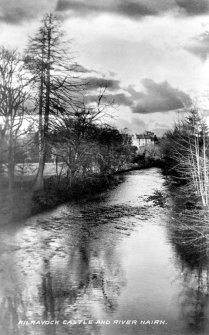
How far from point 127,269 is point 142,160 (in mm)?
59577

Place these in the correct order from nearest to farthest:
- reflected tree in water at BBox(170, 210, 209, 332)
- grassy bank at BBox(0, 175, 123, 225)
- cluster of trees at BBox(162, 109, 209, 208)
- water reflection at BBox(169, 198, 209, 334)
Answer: water reflection at BBox(169, 198, 209, 334) < reflected tree in water at BBox(170, 210, 209, 332) < cluster of trees at BBox(162, 109, 209, 208) < grassy bank at BBox(0, 175, 123, 225)

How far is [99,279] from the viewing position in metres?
11.7

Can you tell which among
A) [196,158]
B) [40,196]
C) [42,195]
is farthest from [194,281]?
[42,195]

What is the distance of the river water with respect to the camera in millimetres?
8820

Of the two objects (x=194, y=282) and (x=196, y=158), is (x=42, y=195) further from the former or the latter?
(x=194, y=282)

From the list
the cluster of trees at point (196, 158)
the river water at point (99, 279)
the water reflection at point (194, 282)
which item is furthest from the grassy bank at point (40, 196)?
the water reflection at point (194, 282)

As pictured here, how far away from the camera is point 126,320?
9.00 metres

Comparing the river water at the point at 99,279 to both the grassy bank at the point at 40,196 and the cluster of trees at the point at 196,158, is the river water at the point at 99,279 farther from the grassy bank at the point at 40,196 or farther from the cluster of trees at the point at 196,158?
the cluster of trees at the point at 196,158

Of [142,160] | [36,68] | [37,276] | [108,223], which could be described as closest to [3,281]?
[37,276]

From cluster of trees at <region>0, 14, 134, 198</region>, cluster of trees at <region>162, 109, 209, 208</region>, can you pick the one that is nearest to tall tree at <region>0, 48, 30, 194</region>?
cluster of trees at <region>0, 14, 134, 198</region>

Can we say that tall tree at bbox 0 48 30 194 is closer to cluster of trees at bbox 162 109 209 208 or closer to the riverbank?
the riverbank

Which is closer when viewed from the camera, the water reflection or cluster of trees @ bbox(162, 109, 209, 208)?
the water reflection

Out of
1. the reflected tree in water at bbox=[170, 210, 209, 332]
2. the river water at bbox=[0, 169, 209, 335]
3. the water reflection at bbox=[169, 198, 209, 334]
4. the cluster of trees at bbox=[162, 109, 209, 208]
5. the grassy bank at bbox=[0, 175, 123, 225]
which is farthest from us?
the grassy bank at bbox=[0, 175, 123, 225]

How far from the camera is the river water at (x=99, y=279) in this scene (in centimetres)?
882
